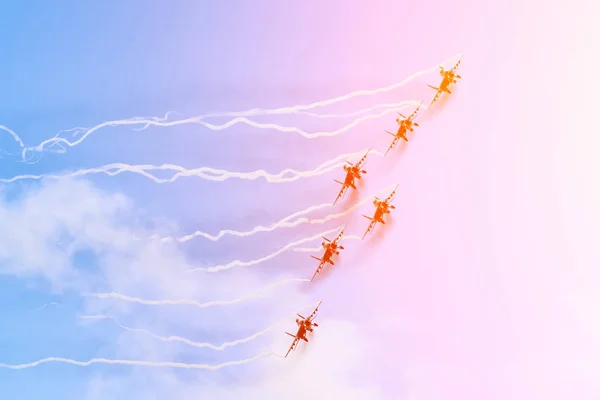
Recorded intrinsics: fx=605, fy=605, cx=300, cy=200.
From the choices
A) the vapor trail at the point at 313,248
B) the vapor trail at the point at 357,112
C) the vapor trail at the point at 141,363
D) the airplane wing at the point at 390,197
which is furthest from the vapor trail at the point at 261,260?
the vapor trail at the point at 357,112

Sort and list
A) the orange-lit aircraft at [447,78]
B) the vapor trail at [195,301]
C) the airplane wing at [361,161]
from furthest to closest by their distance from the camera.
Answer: the vapor trail at [195,301] < the airplane wing at [361,161] < the orange-lit aircraft at [447,78]

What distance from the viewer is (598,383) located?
5094 mm

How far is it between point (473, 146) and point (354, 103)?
1.11 meters

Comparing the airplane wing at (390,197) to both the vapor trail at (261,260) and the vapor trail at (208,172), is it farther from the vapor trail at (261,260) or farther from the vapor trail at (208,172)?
the vapor trail at (261,260)

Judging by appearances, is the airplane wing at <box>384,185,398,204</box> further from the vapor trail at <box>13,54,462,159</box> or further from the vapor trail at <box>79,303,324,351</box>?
the vapor trail at <box>79,303,324,351</box>

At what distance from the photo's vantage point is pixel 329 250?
5270 millimetres

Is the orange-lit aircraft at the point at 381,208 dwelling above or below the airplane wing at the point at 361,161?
below

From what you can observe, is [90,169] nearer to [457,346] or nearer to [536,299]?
[457,346]

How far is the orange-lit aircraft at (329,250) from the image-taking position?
5.27 meters

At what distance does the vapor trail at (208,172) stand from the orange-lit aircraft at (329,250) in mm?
584

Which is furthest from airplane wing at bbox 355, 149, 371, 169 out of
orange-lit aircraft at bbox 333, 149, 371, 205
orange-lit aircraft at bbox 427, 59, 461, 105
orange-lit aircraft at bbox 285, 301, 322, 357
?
orange-lit aircraft at bbox 285, 301, 322, 357

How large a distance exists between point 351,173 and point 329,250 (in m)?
0.70

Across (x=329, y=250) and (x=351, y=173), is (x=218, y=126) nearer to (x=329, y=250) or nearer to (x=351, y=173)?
(x=351, y=173)

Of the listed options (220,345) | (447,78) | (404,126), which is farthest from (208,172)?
(447,78)
